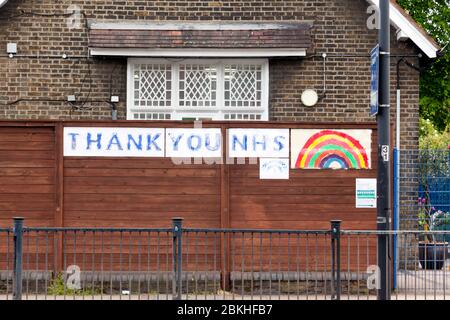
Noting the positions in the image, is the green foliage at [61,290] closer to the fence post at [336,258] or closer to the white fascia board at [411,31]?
the fence post at [336,258]

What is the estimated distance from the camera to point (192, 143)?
1338 centimetres

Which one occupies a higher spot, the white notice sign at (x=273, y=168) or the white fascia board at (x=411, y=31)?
the white fascia board at (x=411, y=31)

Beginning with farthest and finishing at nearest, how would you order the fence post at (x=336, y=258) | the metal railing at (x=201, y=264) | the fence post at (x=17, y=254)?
the metal railing at (x=201, y=264), the fence post at (x=336, y=258), the fence post at (x=17, y=254)

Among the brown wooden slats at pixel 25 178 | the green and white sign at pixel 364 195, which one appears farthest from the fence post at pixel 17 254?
the green and white sign at pixel 364 195

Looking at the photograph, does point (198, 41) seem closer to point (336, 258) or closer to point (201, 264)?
point (201, 264)

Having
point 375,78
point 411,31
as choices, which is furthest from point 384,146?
point 411,31

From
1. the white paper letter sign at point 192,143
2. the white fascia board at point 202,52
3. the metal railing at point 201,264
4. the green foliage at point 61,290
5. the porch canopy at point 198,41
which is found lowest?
the green foliage at point 61,290

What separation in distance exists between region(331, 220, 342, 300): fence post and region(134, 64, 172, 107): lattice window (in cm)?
670

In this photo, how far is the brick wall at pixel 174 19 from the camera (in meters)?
16.7

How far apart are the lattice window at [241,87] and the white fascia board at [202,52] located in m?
0.47

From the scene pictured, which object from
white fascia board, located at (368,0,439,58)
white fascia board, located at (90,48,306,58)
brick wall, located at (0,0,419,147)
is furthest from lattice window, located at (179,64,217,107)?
white fascia board, located at (368,0,439,58)

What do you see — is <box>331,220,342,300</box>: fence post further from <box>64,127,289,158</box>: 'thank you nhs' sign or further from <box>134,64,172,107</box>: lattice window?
<box>134,64,172,107</box>: lattice window

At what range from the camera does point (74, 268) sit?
13070 millimetres
